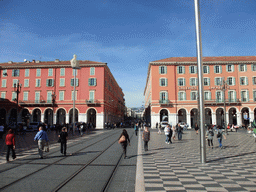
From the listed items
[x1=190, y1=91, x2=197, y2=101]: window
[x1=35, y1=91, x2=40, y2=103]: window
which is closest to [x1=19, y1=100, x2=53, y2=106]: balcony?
[x1=35, y1=91, x2=40, y2=103]: window

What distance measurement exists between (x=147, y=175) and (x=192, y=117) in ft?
141

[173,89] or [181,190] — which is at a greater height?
[173,89]

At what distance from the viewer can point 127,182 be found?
6.04 meters

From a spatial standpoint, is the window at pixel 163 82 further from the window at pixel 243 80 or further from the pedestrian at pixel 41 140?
the pedestrian at pixel 41 140

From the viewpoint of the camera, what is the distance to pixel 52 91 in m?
46.0

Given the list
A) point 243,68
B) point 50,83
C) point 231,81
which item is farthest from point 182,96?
point 50,83

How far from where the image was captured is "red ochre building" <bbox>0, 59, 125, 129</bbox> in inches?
1772

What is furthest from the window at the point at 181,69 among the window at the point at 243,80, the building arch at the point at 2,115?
the building arch at the point at 2,115

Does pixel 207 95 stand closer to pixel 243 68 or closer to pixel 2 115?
pixel 243 68

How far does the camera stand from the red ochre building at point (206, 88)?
44.3 meters

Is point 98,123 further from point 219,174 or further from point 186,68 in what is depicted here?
point 219,174

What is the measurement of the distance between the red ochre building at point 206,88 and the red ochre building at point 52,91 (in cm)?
1072

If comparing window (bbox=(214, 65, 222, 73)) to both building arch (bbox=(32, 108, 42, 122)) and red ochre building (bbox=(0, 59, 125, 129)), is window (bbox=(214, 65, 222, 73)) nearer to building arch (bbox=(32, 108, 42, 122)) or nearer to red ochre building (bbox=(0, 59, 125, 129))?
red ochre building (bbox=(0, 59, 125, 129))

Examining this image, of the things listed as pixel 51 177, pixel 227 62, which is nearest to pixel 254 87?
pixel 227 62
